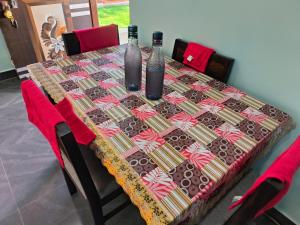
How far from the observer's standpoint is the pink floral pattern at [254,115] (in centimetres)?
96

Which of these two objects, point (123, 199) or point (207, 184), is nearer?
point (207, 184)

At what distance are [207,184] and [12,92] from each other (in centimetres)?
246

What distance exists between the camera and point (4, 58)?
96.2 inches

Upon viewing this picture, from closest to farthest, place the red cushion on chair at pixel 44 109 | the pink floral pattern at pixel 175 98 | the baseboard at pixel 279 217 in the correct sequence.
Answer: the red cushion on chair at pixel 44 109 → the pink floral pattern at pixel 175 98 → the baseboard at pixel 279 217

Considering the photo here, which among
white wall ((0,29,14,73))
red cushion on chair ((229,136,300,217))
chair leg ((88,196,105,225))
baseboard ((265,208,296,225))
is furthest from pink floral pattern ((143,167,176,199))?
white wall ((0,29,14,73))

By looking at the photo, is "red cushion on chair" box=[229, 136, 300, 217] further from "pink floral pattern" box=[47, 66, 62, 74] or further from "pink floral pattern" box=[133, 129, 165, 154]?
"pink floral pattern" box=[47, 66, 62, 74]

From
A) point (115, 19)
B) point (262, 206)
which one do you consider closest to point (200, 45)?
point (262, 206)

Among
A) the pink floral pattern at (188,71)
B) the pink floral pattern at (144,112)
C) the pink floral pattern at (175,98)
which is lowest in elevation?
the pink floral pattern at (144,112)

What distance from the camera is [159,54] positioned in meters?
0.94

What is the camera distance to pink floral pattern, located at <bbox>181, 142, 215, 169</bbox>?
2.49 ft

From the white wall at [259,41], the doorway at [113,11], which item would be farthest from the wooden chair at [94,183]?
the doorway at [113,11]

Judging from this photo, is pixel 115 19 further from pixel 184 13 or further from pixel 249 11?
pixel 249 11

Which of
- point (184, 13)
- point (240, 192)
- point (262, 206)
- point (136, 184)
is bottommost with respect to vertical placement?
point (240, 192)

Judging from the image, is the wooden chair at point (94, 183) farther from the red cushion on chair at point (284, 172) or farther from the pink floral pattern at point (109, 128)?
the red cushion on chair at point (284, 172)
